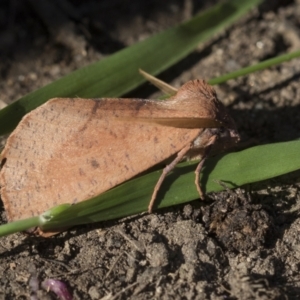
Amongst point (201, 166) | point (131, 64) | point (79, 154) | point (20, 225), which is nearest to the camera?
point (20, 225)

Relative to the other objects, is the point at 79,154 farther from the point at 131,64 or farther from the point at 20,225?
the point at 131,64

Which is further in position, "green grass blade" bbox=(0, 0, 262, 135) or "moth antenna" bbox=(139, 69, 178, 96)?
"moth antenna" bbox=(139, 69, 178, 96)

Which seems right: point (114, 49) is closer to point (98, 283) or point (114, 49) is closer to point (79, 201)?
point (79, 201)

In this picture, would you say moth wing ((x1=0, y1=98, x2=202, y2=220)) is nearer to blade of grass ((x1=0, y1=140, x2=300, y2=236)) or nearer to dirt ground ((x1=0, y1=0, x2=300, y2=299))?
blade of grass ((x1=0, y1=140, x2=300, y2=236))

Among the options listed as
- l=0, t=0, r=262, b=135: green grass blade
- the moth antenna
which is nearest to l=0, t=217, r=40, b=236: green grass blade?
l=0, t=0, r=262, b=135: green grass blade

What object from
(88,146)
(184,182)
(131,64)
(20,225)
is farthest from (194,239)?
(131,64)
